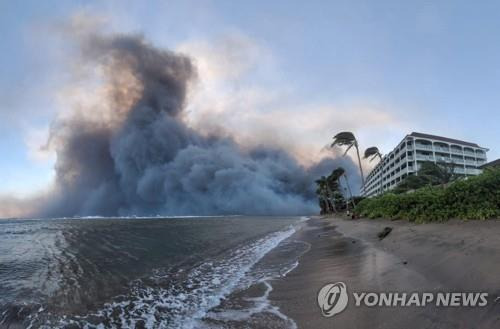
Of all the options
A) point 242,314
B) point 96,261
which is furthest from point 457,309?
point 96,261

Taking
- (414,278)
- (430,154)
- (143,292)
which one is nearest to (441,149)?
(430,154)

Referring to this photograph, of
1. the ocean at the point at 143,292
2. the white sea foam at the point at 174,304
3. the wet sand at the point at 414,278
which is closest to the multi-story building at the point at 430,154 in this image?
the wet sand at the point at 414,278

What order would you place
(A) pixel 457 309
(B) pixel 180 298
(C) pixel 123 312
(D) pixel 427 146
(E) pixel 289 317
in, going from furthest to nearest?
(D) pixel 427 146 → (B) pixel 180 298 → (C) pixel 123 312 → (E) pixel 289 317 → (A) pixel 457 309

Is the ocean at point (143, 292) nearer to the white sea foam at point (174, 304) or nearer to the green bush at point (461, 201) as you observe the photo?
the white sea foam at point (174, 304)

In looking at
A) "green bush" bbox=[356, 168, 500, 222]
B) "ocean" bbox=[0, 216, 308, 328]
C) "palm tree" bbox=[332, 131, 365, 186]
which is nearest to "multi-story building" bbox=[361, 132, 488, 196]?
"palm tree" bbox=[332, 131, 365, 186]

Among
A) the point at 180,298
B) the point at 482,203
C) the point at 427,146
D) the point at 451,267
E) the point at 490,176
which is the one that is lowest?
the point at 180,298

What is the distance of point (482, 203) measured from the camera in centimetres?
1208

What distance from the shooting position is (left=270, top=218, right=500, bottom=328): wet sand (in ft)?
17.8

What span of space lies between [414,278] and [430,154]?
93336 mm

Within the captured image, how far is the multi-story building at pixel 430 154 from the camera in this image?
85.1 meters

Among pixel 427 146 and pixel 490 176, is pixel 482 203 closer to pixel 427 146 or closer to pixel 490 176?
pixel 490 176

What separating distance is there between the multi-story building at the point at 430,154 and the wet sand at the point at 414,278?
74.9 metres

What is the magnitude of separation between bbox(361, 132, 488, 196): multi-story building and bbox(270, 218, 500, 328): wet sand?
74.9 m

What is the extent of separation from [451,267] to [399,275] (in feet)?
4.20
